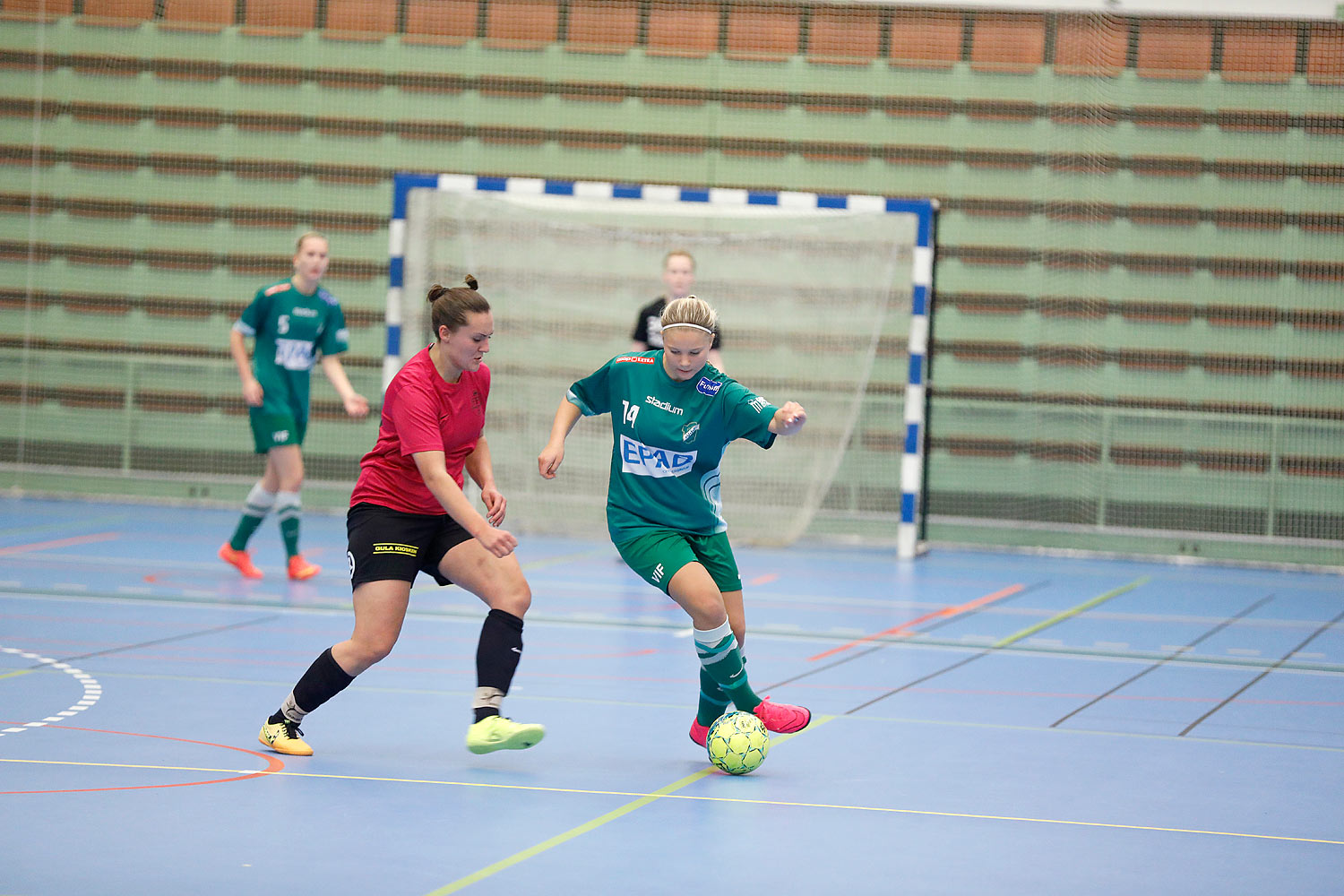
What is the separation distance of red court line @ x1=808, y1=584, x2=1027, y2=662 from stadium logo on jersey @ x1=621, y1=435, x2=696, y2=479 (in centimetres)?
215

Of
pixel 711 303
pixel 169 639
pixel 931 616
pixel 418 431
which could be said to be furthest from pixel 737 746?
pixel 711 303

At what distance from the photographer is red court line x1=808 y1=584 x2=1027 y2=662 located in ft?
22.9

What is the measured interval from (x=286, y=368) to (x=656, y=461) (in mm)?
4302

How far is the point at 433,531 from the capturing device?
4695mm

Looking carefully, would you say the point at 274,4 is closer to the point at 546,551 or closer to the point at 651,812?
the point at 546,551

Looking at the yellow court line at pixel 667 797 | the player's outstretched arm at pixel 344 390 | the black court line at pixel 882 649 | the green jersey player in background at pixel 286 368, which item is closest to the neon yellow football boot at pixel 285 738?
the yellow court line at pixel 667 797

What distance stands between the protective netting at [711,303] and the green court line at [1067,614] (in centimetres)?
213

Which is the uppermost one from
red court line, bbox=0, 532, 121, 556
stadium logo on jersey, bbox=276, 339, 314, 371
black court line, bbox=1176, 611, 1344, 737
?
stadium logo on jersey, bbox=276, 339, 314, 371

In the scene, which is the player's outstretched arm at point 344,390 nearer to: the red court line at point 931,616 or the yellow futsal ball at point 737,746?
the red court line at point 931,616

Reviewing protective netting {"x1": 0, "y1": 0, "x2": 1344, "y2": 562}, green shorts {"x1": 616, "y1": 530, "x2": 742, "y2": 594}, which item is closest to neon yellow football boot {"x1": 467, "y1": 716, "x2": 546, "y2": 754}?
green shorts {"x1": 616, "y1": 530, "x2": 742, "y2": 594}

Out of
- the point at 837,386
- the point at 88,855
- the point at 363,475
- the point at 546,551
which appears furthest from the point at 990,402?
the point at 88,855

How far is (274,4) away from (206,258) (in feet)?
7.61

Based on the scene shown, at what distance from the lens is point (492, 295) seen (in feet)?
38.3

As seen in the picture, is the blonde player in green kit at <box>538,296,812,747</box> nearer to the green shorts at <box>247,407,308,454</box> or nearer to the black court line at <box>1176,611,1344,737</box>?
the black court line at <box>1176,611,1344,737</box>
